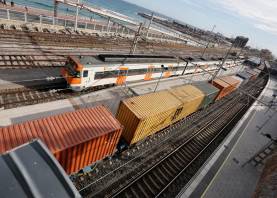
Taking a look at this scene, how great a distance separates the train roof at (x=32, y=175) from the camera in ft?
20.6

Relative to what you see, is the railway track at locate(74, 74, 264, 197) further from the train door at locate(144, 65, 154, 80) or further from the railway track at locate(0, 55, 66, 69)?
the railway track at locate(0, 55, 66, 69)

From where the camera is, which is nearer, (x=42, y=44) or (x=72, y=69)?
(x=72, y=69)

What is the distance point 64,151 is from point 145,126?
277 inches

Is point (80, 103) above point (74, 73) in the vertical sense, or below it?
below

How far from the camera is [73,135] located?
11.4 metres

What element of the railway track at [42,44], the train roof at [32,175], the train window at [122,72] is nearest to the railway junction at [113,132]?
the train roof at [32,175]

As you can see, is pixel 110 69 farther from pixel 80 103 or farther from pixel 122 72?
pixel 80 103

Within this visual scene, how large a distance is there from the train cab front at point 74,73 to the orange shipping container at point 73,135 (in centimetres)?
748

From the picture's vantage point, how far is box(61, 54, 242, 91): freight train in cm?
2042

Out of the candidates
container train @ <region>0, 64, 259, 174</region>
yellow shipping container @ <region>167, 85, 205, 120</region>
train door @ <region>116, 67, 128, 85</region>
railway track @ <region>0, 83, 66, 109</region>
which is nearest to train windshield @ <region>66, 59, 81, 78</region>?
railway track @ <region>0, 83, 66, 109</region>

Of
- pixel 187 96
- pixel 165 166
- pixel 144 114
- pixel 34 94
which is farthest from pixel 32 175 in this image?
pixel 187 96

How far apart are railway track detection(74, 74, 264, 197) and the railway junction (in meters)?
0.08

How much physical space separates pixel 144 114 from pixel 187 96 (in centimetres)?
811

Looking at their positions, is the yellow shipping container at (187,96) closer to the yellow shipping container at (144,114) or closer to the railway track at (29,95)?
the yellow shipping container at (144,114)
